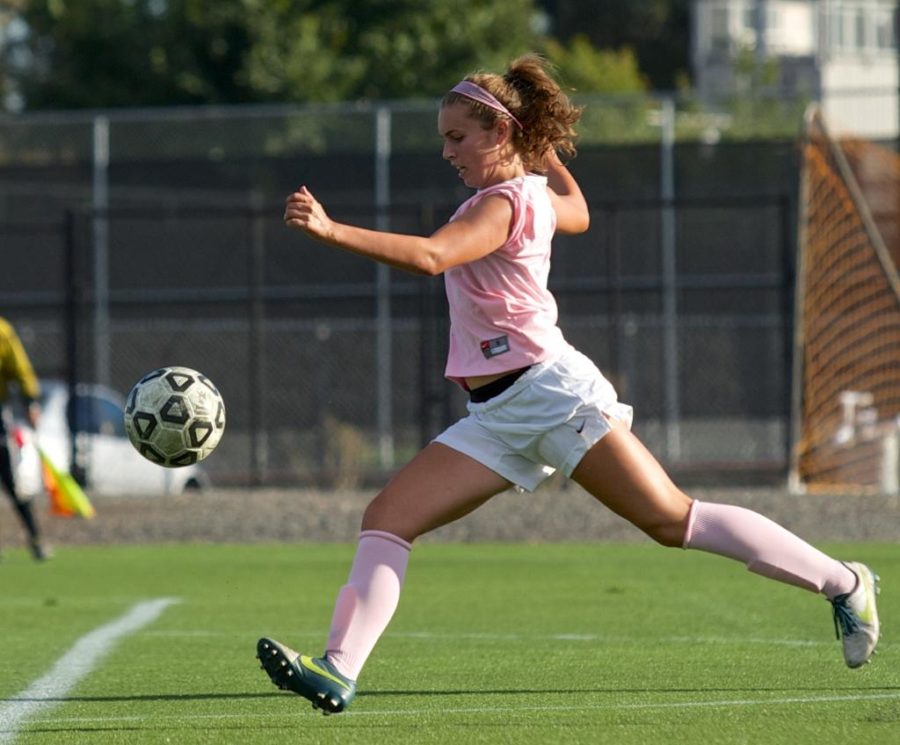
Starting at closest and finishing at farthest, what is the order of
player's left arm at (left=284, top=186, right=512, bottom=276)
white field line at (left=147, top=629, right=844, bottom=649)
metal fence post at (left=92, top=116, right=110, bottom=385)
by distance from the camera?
player's left arm at (left=284, top=186, right=512, bottom=276) → white field line at (left=147, top=629, right=844, bottom=649) → metal fence post at (left=92, top=116, right=110, bottom=385)

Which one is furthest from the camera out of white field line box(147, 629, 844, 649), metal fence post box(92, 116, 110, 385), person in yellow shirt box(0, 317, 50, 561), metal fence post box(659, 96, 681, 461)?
metal fence post box(92, 116, 110, 385)

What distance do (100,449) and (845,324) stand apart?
26.5 ft

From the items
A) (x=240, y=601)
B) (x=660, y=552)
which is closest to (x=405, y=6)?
(x=660, y=552)

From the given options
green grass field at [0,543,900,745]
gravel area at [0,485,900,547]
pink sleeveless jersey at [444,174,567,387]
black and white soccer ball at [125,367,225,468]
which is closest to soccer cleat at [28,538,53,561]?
green grass field at [0,543,900,745]

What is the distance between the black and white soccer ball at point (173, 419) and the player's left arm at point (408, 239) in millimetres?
1454

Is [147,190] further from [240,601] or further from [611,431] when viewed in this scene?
[611,431]

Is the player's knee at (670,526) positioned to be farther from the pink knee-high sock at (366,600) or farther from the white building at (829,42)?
the white building at (829,42)

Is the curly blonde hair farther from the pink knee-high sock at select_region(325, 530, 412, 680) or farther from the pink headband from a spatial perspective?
the pink knee-high sock at select_region(325, 530, 412, 680)

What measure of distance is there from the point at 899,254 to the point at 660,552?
8580mm

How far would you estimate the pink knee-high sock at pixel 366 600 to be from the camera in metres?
5.93

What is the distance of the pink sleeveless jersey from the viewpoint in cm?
616

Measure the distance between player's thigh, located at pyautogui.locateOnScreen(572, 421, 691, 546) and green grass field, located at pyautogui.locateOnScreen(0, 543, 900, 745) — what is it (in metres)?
0.63

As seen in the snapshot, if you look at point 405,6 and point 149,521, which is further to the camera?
point 405,6

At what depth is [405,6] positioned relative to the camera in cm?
3775
